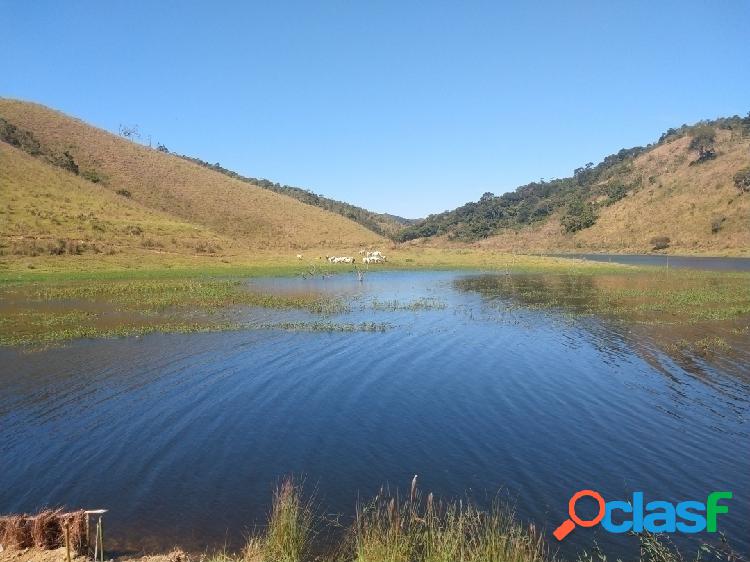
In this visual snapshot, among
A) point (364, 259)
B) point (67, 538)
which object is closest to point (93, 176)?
point (364, 259)

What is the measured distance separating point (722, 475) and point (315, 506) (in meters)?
8.55

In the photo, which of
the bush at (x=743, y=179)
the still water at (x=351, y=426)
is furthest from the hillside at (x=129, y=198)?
the bush at (x=743, y=179)

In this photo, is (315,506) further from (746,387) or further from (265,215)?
(265,215)

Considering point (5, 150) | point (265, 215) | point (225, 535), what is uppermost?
point (5, 150)

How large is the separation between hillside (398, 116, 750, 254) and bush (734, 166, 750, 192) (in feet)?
0.74

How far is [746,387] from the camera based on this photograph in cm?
1734

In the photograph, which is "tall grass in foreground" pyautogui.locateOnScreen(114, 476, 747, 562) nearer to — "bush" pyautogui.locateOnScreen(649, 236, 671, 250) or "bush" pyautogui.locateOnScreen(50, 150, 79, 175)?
"bush" pyautogui.locateOnScreen(50, 150, 79, 175)

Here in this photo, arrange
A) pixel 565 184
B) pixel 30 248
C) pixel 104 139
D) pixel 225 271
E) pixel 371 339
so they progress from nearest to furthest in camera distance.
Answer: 1. pixel 371 339
2. pixel 30 248
3. pixel 225 271
4. pixel 104 139
5. pixel 565 184

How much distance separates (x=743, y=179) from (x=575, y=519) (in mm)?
122011

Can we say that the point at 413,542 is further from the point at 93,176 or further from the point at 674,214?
the point at 674,214

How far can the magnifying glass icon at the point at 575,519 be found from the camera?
897 cm

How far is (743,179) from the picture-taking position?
106 meters

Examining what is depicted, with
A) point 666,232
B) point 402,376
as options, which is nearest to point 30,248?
point 402,376

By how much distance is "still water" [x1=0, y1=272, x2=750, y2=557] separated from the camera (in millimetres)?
10258
